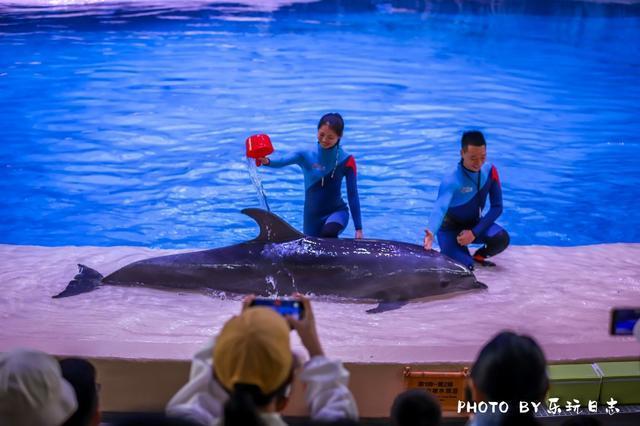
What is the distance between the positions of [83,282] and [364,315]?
1698mm

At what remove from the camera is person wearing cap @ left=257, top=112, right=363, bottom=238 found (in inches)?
207

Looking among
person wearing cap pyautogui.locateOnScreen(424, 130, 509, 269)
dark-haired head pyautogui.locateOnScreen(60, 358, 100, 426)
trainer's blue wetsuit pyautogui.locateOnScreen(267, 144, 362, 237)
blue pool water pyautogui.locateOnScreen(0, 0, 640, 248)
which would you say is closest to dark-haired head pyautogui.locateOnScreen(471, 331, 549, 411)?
dark-haired head pyautogui.locateOnScreen(60, 358, 100, 426)

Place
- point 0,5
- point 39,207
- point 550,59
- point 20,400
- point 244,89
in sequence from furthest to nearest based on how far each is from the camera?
point 0,5 → point 550,59 → point 244,89 → point 39,207 → point 20,400

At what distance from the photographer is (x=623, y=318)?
2.67 meters

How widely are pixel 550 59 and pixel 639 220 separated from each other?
7.97m

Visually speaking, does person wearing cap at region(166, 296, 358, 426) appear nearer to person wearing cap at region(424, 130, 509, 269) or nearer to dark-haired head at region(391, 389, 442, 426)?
dark-haired head at region(391, 389, 442, 426)

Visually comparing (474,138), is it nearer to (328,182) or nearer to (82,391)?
Result: (328,182)

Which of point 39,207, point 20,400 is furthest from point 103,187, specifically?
point 20,400

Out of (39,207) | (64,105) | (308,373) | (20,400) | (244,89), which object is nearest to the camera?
(20,400)

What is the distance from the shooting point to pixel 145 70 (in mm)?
13203

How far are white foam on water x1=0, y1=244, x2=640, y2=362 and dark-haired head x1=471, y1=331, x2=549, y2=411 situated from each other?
1317mm

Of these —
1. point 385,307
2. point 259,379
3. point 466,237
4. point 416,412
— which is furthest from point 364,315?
point 259,379

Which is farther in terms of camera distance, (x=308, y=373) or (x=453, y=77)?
(x=453, y=77)

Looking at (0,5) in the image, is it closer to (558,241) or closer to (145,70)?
(145,70)
